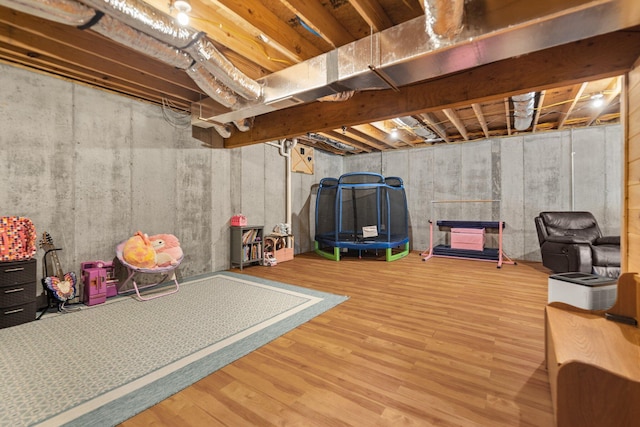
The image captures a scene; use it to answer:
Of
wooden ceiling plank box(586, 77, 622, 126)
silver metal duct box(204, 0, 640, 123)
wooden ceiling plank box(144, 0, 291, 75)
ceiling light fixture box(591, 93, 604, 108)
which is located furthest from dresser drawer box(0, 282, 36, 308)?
ceiling light fixture box(591, 93, 604, 108)

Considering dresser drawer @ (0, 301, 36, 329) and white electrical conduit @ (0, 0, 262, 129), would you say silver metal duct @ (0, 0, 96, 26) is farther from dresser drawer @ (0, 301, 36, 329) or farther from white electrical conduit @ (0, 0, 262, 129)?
dresser drawer @ (0, 301, 36, 329)

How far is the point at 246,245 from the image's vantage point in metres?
4.95

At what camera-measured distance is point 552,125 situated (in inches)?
210

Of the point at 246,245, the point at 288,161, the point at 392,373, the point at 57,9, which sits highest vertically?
the point at 57,9

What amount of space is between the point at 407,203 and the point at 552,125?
10.5 feet

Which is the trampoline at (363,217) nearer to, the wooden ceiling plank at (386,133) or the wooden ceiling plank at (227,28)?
the wooden ceiling plank at (386,133)

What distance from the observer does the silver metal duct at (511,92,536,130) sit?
11.5ft

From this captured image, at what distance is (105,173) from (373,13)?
3584 millimetres

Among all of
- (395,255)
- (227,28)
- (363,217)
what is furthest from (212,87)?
(363,217)

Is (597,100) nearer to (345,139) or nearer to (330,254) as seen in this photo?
(345,139)

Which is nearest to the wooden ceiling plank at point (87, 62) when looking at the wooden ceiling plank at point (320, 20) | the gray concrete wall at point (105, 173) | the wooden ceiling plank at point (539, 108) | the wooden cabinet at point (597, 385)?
the gray concrete wall at point (105, 173)

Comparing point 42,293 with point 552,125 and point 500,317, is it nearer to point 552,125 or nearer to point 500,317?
point 500,317

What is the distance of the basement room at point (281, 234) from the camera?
156cm

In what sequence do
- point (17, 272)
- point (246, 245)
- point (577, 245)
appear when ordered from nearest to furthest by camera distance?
1. point (17, 272)
2. point (577, 245)
3. point (246, 245)
